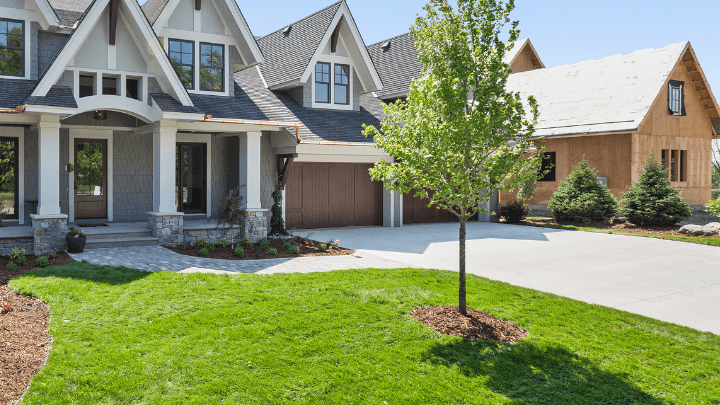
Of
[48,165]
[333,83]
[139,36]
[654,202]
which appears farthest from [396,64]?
[48,165]

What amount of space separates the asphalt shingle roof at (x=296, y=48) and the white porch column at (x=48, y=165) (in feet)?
25.4

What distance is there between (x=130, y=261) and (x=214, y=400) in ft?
20.4

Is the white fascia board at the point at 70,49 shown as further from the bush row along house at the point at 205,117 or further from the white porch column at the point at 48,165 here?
the white porch column at the point at 48,165

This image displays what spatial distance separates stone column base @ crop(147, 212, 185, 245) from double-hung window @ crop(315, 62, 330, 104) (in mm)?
7169

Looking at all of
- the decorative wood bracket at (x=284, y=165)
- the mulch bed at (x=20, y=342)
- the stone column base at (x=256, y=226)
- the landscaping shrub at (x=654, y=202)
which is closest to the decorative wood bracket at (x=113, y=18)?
the stone column base at (x=256, y=226)

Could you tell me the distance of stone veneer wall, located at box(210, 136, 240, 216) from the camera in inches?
632

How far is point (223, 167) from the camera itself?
16.2 meters

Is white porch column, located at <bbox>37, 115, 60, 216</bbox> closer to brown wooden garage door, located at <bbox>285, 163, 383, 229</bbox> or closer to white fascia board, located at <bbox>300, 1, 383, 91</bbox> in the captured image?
brown wooden garage door, located at <bbox>285, 163, 383, 229</bbox>

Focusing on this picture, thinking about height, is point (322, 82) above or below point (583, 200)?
above

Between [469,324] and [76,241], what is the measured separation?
8251 mm

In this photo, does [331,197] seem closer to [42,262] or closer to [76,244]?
[76,244]

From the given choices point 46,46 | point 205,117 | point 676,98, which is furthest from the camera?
point 676,98

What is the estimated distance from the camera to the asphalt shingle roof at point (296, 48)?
56.9 ft

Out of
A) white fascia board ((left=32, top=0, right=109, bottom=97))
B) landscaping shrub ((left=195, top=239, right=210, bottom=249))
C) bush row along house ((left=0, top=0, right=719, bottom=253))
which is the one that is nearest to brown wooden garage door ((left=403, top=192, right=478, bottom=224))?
bush row along house ((left=0, top=0, right=719, bottom=253))
